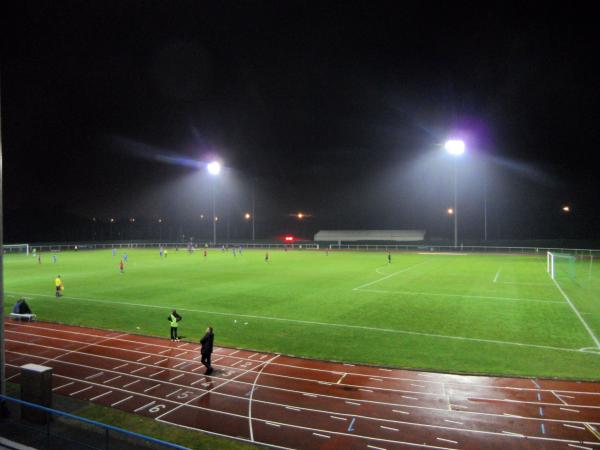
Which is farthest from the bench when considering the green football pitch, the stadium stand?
the stadium stand

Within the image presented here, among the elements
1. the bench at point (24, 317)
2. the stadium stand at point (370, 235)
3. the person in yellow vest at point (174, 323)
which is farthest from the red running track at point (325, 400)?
the stadium stand at point (370, 235)

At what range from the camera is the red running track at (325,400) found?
894cm

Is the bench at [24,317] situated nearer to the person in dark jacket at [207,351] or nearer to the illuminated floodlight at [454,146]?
the person in dark jacket at [207,351]

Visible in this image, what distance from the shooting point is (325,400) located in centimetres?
1077

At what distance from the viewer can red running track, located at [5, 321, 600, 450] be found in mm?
8938

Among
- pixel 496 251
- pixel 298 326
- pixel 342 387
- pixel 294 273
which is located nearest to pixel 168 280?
pixel 294 273

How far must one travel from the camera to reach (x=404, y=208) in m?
108

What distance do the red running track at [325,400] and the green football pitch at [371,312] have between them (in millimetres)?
1563

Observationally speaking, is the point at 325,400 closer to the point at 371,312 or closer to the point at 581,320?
the point at 371,312

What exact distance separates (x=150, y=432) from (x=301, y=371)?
4.97m

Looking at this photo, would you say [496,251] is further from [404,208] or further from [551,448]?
[551,448]

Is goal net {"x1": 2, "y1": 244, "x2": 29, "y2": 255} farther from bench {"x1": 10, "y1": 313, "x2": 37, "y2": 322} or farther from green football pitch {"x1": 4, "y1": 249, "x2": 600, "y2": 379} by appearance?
bench {"x1": 10, "y1": 313, "x2": 37, "y2": 322}

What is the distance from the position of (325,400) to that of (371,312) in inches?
443

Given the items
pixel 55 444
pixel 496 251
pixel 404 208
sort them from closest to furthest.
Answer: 1. pixel 55 444
2. pixel 496 251
3. pixel 404 208
